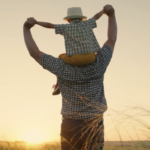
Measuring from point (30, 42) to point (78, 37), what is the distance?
1.60ft

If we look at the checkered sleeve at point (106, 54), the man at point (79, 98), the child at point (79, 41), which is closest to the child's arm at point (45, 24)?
the child at point (79, 41)

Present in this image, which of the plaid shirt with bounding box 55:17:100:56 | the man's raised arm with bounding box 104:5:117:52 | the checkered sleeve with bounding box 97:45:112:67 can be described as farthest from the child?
the man's raised arm with bounding box 104:5:117:52

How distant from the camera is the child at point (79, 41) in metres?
2.79

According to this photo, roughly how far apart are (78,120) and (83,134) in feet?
0.47

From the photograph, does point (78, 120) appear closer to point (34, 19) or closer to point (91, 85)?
point (91, 85)

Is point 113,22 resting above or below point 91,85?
above

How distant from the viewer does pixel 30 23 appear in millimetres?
3035

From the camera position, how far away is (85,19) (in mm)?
3150

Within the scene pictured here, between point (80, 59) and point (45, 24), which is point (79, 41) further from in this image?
point (45, 24)

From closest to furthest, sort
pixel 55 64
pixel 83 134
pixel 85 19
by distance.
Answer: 1. pixel 83 134
2. pixel 55 64
3. pixel 85 19

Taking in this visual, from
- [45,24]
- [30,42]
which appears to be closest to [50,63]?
[30,42]

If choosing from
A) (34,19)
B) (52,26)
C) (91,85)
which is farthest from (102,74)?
(34,19)

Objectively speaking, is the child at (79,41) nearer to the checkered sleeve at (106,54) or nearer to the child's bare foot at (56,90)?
the child's bare foot at (56,90)

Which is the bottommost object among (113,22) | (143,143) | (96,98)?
(143,143)
